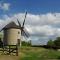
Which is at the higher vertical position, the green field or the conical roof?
the conical roof

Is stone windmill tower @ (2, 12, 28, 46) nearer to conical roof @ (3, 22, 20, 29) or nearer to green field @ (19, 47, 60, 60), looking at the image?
conical roof @ (3, 22, 20, 29)

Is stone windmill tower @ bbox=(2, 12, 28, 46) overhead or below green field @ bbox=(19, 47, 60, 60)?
overhead

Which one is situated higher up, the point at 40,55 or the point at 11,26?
the point at 11,26

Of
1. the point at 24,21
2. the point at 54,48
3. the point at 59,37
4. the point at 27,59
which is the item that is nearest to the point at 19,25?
the point at 24,21

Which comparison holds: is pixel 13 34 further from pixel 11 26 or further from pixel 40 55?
pixel 40 55

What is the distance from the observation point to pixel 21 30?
82375 mm

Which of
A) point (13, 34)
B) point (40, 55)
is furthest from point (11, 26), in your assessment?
point (40, 55)

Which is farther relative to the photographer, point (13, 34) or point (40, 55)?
point (13, 34)

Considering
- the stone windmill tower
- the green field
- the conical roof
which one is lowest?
the green field

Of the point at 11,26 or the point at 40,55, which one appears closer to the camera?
the point at 40,55

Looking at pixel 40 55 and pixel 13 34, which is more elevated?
pixel 13 34

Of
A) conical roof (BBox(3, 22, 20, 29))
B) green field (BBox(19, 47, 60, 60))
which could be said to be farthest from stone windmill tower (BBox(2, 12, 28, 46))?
green field (BBox(19, 47, 60, 60))

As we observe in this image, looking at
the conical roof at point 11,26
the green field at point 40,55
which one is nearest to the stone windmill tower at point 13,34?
the conical roof at point 11,26

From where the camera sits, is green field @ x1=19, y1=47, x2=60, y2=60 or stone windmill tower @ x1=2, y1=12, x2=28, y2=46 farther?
stone windmill tower @ x1=2, y1=12, x2=28, y2=46
